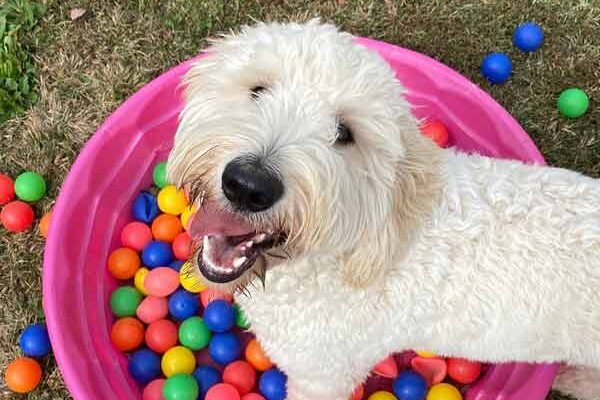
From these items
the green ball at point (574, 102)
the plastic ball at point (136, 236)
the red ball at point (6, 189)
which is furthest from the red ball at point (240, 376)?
the green ball at point (574, 102)

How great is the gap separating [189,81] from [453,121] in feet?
6.76

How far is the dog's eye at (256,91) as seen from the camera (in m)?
2.17

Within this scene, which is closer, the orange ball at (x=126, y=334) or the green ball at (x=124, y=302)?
the orange ball at (x=126, y=334)

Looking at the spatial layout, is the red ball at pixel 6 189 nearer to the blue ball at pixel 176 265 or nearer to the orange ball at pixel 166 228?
the orange ball at pixel 166 228

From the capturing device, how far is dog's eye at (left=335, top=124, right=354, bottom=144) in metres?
2.16

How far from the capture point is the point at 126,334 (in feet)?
11.5

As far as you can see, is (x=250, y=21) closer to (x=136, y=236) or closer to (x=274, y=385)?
(x=136, y=236)

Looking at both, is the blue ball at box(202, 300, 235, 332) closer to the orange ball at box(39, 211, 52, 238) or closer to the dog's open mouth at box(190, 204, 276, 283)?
the orange ball at box(39, 211, 52, 238)

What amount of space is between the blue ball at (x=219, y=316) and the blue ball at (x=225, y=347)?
45 mm

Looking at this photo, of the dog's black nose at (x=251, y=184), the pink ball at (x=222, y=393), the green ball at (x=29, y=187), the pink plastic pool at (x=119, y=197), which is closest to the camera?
the dog's black nose at (x=251, y=184)

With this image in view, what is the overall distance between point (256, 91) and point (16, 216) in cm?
204

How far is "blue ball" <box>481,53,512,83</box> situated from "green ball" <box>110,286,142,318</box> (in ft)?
7.95

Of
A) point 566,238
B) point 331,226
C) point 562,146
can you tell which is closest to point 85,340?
point 331,226

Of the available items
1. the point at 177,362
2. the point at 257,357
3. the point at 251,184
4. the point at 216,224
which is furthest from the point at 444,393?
the point at 251,184
